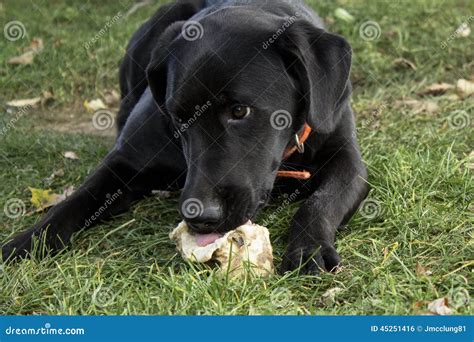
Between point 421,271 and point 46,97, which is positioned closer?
point 421,271

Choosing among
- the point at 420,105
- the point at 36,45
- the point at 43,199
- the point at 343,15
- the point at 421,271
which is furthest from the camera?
the point at 36,45

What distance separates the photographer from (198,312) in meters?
2.69

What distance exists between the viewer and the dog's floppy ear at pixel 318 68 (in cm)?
315

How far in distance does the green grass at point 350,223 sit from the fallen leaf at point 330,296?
1cm

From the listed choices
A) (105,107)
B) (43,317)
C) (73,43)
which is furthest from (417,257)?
(73,43)

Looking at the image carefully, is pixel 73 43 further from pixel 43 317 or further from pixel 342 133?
pixel 43 317

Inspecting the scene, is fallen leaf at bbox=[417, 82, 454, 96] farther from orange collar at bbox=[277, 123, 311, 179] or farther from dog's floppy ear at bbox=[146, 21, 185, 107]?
dog's floppy ear at bbox=[146, 21, 185, 107]

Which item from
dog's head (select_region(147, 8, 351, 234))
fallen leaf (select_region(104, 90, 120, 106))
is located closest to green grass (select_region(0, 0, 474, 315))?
fallen leaf (select_region(104, 90, 120, 106))

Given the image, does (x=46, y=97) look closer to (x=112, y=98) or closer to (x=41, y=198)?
(x=112, y=98)

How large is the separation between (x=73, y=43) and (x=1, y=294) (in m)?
3.75

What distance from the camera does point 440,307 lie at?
8.87 ft

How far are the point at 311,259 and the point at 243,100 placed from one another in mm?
652

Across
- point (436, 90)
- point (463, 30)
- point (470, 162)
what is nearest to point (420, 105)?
point (436, 90)

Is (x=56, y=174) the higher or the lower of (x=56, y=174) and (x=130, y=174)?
the lower
